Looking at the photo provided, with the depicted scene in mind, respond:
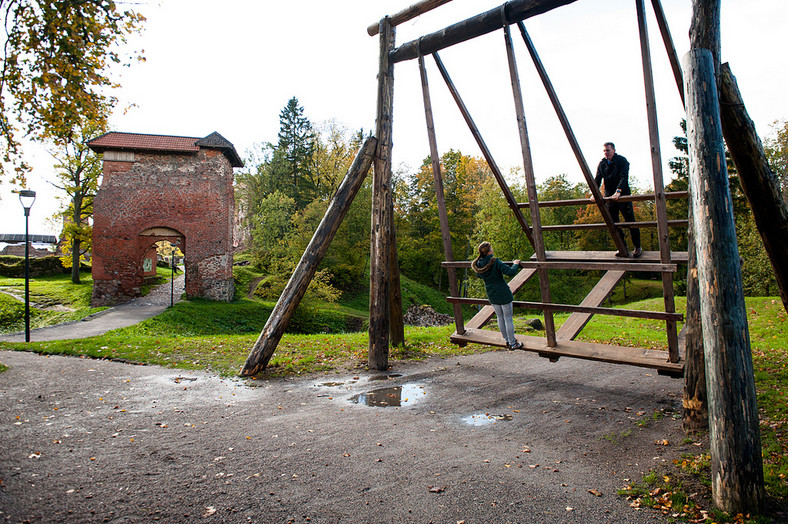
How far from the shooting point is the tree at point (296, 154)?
5003 cm

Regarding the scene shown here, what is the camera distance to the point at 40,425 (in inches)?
220

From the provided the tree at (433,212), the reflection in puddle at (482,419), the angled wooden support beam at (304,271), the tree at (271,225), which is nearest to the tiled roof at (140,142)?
the tree at (271,225)

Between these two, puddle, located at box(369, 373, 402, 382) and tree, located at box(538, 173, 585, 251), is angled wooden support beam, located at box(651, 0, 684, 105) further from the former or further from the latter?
tree, located at box(538, 173, 585, 251)

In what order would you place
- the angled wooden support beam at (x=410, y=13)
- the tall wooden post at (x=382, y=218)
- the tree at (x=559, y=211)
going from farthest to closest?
the tree at (x=559, y=211) → the tall wooden post at (x=382, y=218) → the angled wooden support beam at (x=410, y=13)

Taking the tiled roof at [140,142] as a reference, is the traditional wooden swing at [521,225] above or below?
below

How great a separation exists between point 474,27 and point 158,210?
24.2 meters

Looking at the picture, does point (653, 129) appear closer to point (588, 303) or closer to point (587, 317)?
point (588, 303)

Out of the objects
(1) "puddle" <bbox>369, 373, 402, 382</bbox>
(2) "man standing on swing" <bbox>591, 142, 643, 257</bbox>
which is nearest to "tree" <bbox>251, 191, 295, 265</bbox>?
(1) "puddle" <bbox>369, 373, 402, 382</bbox>

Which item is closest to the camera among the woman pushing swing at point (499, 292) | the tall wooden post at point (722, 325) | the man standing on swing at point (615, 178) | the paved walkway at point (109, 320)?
the tall wooden post at point (722, 325)

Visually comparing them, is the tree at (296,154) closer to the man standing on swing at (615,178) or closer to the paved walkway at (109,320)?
the paved walkway at (109,320)

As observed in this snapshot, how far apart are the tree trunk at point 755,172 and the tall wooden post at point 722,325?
38.7 inches

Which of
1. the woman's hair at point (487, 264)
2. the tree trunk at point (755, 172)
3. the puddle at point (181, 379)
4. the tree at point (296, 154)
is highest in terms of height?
the tree at point (296, 154)

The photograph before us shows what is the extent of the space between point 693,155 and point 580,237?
35.4m

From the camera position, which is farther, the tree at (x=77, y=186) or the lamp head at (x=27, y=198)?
the tree at (x=77, y=186)
